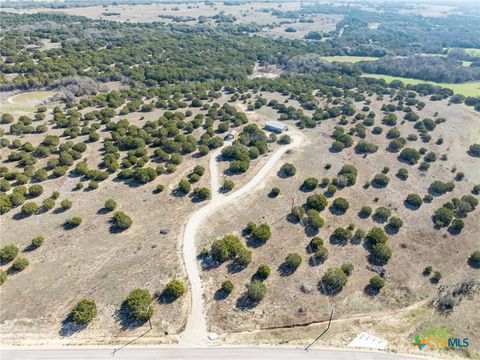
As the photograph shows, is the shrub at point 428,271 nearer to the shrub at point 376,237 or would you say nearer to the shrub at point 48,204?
the shrub at point 376,237

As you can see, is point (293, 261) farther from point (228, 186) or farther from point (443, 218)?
point (443, 218)

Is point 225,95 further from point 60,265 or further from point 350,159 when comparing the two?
point 60,265

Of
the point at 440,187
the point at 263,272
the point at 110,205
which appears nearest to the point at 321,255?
the point at 263,272

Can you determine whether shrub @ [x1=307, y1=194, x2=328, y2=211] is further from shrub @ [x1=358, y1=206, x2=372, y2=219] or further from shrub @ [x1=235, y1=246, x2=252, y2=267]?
shrub @ [x1=235, y1=246, x2=252, y2=267]

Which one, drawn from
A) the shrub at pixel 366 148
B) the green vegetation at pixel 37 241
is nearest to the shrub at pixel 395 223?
the shrub at pixel 366 148

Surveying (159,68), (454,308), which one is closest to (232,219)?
(454,308)

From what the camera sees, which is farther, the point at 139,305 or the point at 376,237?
the point at 376,237

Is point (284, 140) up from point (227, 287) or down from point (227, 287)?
up
